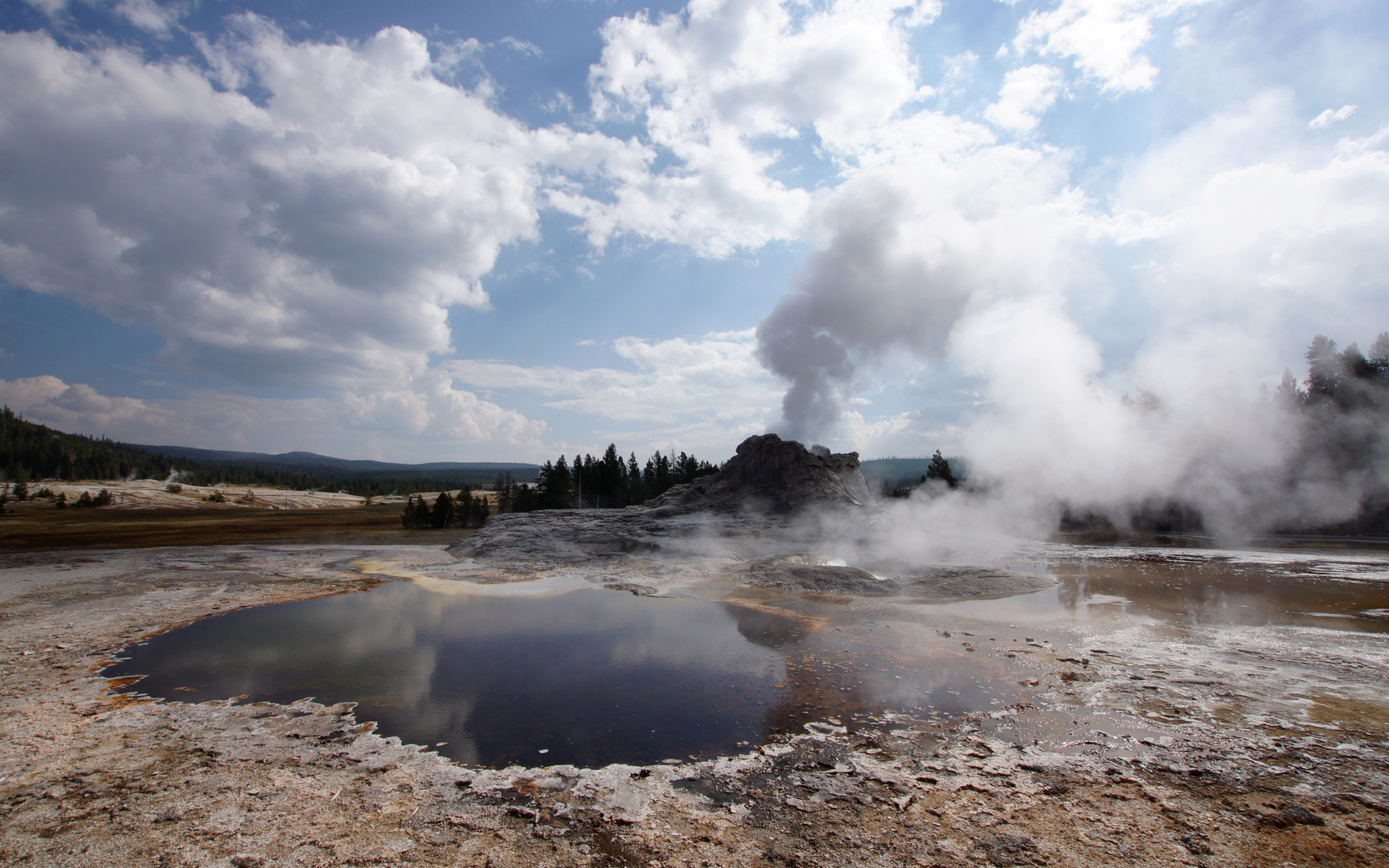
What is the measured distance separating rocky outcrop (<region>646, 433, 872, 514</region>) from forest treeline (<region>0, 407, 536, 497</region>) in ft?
310

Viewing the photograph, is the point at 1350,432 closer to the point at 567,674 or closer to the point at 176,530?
the point at 567,674

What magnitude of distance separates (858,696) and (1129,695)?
3546 millimetres

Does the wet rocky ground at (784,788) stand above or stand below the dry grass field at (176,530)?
above

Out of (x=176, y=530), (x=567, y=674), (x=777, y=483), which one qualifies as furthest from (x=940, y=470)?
(x=176, y=530)

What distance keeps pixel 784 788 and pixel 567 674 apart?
4360 millimetres

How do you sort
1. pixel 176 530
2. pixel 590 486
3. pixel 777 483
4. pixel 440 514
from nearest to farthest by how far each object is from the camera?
pixel 777 483 → pixel 176 530 → pixel 440 514 → pixel 590 486

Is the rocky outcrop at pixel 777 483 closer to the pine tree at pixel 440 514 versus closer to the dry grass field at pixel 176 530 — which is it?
the dry grass field at pixel 176 530

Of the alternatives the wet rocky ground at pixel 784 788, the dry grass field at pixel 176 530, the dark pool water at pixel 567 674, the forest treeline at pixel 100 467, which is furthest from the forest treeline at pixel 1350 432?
the forest treeline at pixel 100 467

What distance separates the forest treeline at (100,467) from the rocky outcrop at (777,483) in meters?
94.5

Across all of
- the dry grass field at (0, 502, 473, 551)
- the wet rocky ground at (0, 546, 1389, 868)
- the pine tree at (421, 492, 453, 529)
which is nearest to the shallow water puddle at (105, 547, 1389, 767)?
the wet rocky ground at (0, 546, 1389, 868)

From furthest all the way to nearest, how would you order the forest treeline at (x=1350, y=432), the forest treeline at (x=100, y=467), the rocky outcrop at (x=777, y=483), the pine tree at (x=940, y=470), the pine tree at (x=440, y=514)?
the forest treeline at (x=100, y=467)
the pine tree at (x=940, y=470)
the pine tree at (x=440, y=514)
the forest treeline at (x=1350, y=432)
the rocky outcrop at (x=777, y=483)

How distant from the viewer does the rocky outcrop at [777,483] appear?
2708 centimetres

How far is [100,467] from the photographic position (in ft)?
318

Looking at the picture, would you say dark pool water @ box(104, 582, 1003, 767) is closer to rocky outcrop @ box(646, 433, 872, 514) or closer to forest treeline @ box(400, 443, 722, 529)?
A: rocky outcrop @ box(646, 433, 872, 514)
